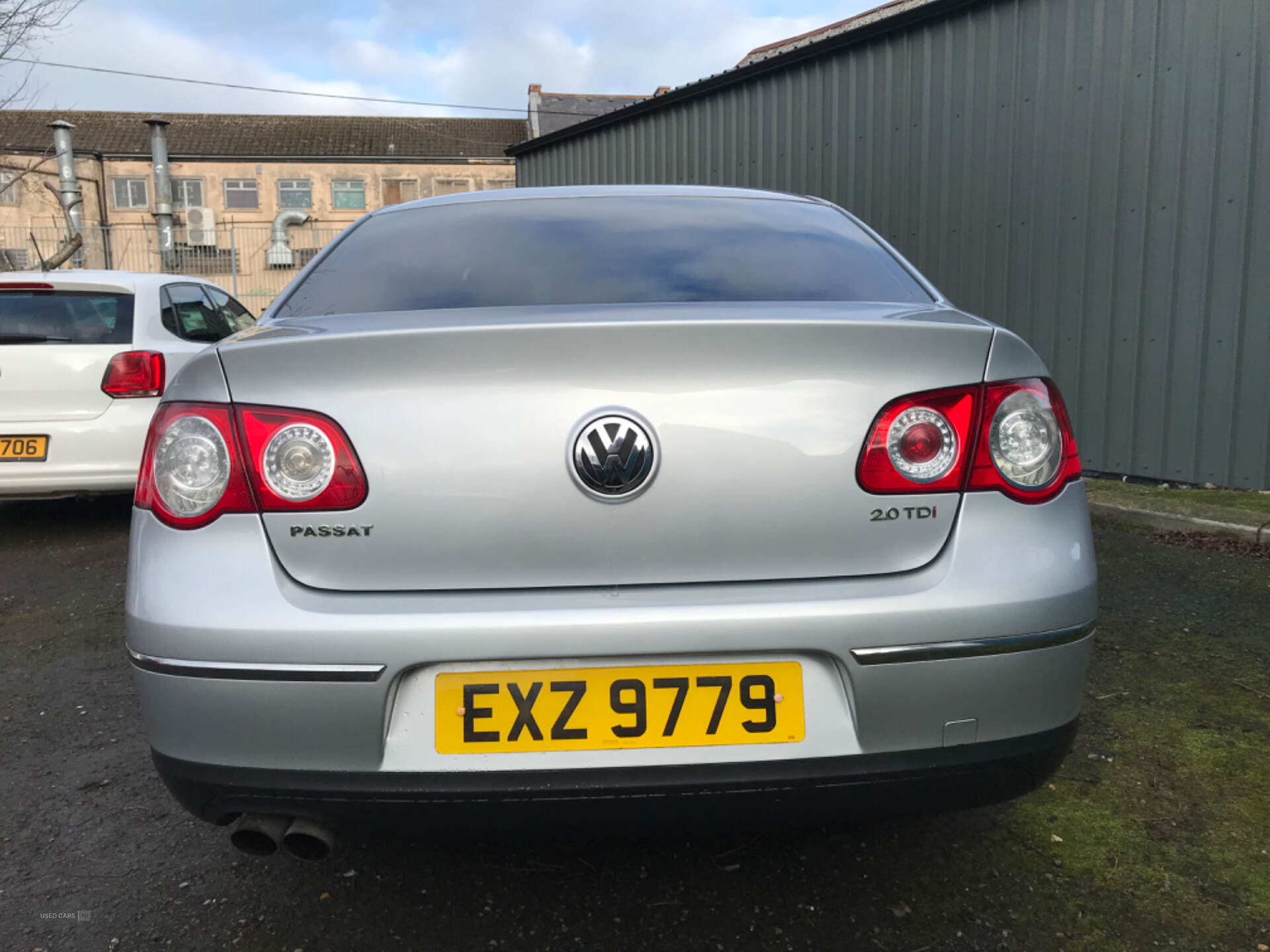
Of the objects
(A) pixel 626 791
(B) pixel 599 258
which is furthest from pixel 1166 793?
(B) pixel 599 258

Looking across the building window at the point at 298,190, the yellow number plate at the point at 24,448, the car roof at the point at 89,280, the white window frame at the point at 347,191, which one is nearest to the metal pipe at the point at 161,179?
the building window at the point at 298,190

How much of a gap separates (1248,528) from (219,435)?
14.9ft

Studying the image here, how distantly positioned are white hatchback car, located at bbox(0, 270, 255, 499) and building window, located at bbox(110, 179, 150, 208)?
34349 mm

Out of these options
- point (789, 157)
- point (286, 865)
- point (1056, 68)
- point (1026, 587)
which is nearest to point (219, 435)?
point (286, 865)

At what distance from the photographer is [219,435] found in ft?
5.18

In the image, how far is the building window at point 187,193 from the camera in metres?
35.3

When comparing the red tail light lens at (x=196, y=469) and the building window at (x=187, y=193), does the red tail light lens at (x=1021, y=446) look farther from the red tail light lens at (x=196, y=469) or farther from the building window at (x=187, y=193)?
the building window at (x=187, y=193)

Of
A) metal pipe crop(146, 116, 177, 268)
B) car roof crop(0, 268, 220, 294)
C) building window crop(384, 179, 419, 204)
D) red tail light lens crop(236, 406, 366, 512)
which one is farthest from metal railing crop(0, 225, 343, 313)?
red tail light lens crop(236, 406, 366, 512)

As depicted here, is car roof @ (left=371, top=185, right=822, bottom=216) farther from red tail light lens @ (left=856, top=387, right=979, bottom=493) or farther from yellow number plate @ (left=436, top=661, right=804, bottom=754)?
yellow number plate @ (left=436, top=661, right=804, bottom=754)

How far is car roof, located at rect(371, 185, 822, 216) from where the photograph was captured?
252 cm

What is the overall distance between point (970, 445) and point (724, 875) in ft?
3.16

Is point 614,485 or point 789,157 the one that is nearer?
point 614,485

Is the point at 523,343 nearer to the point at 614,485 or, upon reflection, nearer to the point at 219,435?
the point at 614,485

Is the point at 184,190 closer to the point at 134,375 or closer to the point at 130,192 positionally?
the point at 130,192
